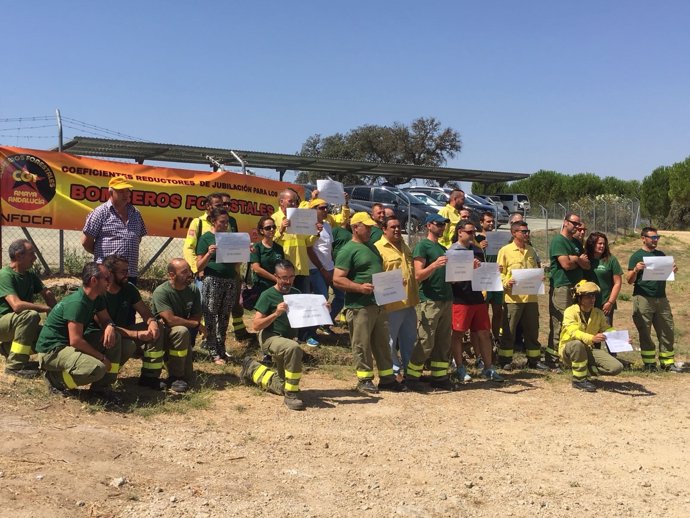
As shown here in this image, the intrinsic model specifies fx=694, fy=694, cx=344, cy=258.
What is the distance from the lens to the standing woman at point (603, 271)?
29.1ft

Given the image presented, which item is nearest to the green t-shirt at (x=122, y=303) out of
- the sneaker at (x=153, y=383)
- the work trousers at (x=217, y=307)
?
the sneaker at (x=153, y=383)

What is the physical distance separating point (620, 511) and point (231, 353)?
521cm

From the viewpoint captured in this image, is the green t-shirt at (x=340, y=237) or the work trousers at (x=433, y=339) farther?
the green t-shirt at (x=340, y=237)

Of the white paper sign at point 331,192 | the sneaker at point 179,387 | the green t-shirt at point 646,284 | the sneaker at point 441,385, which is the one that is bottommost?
the sneaker at point 441,385

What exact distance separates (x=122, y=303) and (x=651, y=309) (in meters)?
6.75

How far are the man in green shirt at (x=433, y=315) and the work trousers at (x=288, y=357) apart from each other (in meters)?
1.60

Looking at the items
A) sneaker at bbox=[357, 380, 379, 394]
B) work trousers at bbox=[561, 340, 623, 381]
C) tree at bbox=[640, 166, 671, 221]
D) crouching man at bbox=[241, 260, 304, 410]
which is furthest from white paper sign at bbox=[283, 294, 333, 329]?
tree at bbox=[640, 166, 671, 221]

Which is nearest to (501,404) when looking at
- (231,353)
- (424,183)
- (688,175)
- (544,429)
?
(544,429)

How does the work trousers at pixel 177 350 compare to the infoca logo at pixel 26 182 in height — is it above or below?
below

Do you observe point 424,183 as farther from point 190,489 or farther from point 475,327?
point 190,489

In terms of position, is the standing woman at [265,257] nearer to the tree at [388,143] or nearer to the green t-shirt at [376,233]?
the green t-shirt at [376,233]

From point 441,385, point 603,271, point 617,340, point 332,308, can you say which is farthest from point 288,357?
point 603,271

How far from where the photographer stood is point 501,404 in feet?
24.3

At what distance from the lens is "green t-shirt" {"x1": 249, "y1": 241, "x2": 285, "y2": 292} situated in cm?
823
